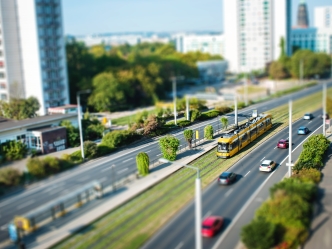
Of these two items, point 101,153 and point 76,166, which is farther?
point 101,153

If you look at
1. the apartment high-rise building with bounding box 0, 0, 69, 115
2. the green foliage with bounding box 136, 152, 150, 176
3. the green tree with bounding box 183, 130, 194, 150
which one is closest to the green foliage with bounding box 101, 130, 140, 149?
the green tree with bounding box 183, 130, 194, 150

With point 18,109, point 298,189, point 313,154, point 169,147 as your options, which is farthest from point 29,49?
point 298,189

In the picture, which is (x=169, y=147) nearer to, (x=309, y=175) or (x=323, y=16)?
(x=309, y=175)

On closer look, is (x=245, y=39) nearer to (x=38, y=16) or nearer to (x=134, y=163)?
(x=38, y=16)

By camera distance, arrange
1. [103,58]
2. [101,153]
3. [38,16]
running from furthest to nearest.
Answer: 1. [103,58]
2. [38,16]
3. [101,153]

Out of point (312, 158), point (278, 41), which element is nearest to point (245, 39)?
point (278, 41)

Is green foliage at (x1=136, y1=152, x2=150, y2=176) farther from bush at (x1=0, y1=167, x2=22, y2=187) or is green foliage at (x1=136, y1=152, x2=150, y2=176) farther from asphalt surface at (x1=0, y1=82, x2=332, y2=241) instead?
bush at (x1=0, y1=167, x2=22, y2=187)

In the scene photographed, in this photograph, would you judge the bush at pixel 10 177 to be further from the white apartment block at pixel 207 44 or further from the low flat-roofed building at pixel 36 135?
the white apartment block at pixel 207 44
